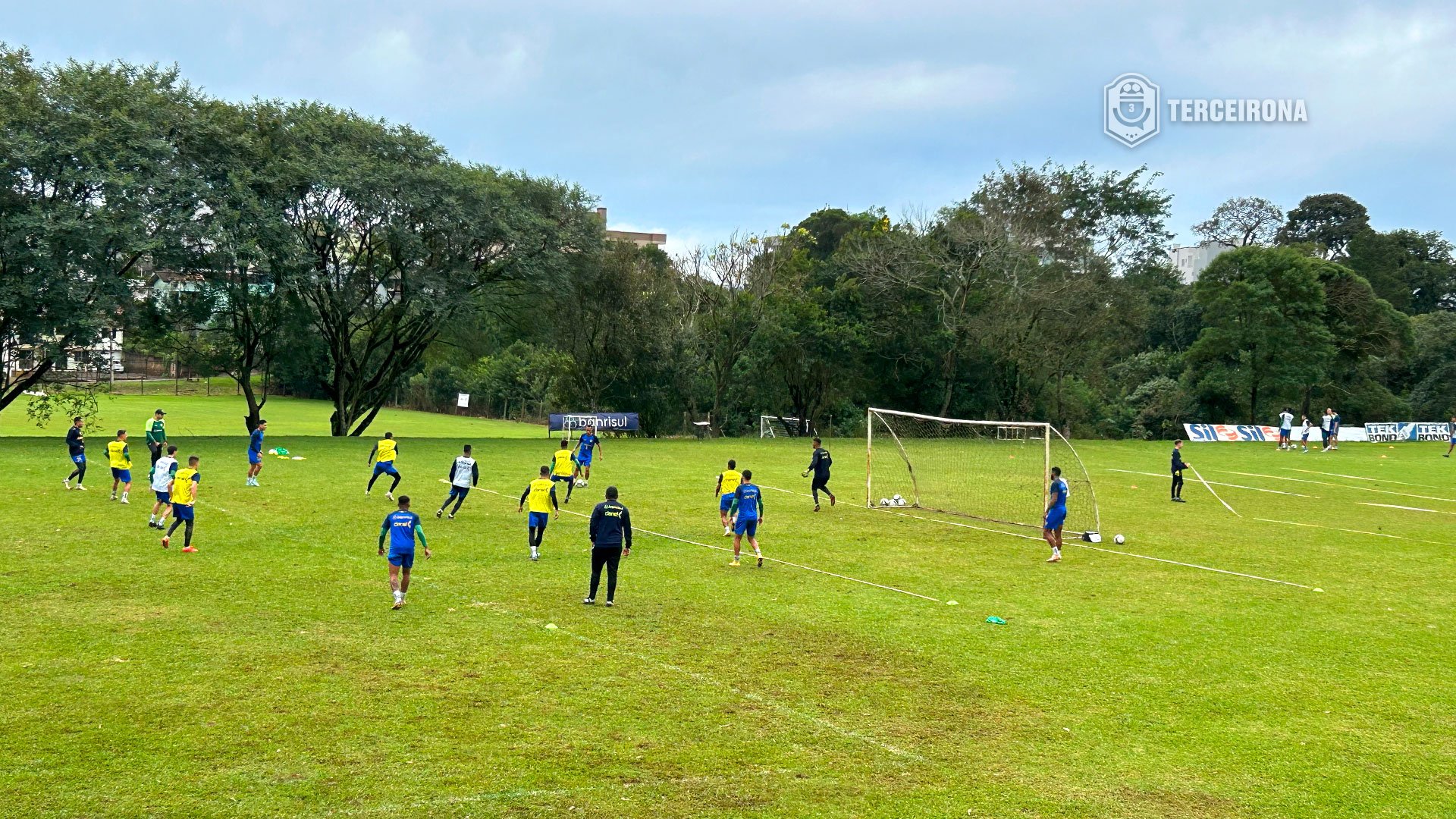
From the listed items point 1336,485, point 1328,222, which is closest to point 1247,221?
point 1328,222

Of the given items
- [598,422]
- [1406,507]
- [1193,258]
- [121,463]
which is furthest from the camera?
[1193,258]

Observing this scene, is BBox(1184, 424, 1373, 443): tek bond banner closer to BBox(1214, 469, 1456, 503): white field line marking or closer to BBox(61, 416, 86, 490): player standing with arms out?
BBox(1214, 469, 1456, 503): white field line marking

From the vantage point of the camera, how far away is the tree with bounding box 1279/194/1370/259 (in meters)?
101

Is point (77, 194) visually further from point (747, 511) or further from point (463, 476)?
point (747, 511)

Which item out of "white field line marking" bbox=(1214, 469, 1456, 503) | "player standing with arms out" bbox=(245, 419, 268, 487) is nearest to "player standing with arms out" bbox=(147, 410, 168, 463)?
"player standing with arms out" bbox=(245, 419, 268, 487)

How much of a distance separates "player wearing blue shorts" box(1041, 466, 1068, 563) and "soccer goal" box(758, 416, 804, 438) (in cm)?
4049

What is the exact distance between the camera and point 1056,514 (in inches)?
843

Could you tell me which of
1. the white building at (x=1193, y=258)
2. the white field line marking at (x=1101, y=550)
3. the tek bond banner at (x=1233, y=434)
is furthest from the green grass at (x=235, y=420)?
the white building at (x=1193, y=258)

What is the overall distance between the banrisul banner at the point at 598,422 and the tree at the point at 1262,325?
A: 38653 millimetres

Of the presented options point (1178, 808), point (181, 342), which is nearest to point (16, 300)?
point (181, 342)

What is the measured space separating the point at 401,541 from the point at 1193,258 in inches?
4438

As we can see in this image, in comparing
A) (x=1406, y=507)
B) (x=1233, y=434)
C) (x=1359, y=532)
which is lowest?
(x=1359, y=532)

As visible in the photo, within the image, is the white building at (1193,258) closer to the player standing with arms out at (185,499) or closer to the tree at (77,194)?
the tree at (77,194)

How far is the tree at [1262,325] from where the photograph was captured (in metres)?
64.8
